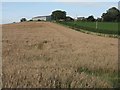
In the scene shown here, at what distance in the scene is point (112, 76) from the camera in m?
8.92

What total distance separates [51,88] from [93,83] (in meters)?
1.04

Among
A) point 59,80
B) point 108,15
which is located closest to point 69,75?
point 59,80

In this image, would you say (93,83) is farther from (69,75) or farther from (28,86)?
(28,86)

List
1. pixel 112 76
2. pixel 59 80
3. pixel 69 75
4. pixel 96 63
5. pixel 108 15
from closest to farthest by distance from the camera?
pixel 59 80 < pixel 69 75 < pixel 112 76 < pixel 96 63 < pixel 108 15

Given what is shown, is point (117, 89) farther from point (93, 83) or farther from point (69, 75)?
point (69, 75)

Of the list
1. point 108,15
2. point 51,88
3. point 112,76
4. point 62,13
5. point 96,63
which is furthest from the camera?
point 62,13

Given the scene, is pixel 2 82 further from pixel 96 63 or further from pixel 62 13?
pixel 62 13

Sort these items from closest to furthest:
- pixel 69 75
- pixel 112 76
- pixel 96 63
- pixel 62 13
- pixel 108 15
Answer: pixel 69 75 → pixel 112 76 → pixel 96 63 → pixel 108 15 → pixel 62 13

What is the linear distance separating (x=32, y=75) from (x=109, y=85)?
1637mm

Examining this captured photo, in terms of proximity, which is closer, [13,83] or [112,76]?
[13,83]

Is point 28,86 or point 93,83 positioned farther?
point 93,83

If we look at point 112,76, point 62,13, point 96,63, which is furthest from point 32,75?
point 62,13

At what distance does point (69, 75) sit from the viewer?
280 inches

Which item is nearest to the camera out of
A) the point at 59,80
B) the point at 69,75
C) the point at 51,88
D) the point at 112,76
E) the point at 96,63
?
the point at 51,88
